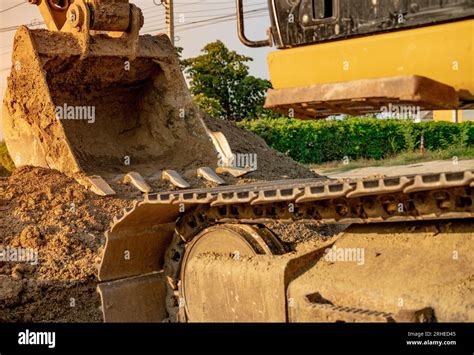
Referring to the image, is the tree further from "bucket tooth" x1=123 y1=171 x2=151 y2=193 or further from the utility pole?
"bucket tooth" x1=123 y1=171 x2=151 y2=193

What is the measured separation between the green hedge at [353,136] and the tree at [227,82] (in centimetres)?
254

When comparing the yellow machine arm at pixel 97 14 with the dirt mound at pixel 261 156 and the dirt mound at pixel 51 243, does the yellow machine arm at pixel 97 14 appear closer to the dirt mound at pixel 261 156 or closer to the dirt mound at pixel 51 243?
the dirt mound at pixel 51 243

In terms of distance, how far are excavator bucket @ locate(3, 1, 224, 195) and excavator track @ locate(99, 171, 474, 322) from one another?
2601mm

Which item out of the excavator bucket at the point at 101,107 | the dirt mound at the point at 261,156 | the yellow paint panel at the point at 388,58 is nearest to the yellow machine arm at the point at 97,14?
Result: the excavator bucket at the point at 101,107

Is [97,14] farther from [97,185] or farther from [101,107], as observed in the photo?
[97,185]

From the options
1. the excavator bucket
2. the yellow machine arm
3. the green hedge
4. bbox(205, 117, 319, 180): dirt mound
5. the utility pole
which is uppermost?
the utility pole

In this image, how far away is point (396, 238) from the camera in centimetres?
426

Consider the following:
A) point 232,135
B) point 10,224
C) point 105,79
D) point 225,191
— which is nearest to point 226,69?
point 232,135

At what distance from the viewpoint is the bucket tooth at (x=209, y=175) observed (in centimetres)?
807

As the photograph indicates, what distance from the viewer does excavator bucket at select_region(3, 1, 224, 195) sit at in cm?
831

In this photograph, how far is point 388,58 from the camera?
3.32 m

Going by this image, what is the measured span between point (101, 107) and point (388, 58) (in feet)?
20.3

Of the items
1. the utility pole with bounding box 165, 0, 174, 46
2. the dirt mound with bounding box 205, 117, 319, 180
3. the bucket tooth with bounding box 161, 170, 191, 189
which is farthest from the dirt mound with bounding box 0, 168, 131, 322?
the utility pole with bounding box 165, 0, 174, 46

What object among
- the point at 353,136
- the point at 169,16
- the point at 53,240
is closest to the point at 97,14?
the point at 53,240
